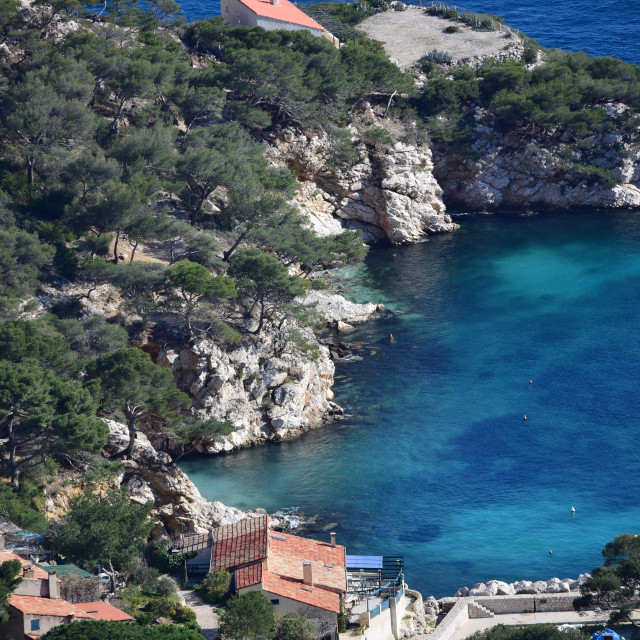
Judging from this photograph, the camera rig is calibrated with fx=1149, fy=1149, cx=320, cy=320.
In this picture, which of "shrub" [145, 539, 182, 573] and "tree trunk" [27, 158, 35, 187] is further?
"tree trunk" [27, 158, 35, 187]

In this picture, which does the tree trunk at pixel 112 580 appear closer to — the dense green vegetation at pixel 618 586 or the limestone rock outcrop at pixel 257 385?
the limestone rock outcrop at pixel 257 385

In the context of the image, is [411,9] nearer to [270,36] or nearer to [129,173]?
[270,36]

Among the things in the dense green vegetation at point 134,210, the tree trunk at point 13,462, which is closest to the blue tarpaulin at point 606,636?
the dense green vegetation at point 134,210

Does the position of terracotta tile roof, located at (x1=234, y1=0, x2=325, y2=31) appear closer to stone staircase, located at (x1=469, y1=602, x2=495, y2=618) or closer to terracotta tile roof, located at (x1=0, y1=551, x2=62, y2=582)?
stone staircase, located at (x1=469, y1=602, x2=495, y2=618)

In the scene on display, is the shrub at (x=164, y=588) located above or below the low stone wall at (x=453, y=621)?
above

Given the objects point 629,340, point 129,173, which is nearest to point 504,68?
point 629,340

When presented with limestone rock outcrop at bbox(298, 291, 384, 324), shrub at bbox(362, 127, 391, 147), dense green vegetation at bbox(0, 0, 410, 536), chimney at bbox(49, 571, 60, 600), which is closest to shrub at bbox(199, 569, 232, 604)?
dense green vegetation at bbox(0, 0, 410, 536)
